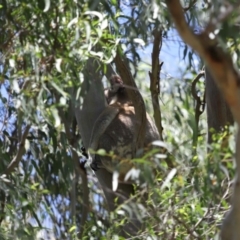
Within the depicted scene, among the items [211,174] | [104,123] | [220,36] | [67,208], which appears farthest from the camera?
[67,208]

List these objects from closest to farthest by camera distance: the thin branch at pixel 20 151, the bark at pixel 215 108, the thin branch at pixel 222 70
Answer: the thin branch at pixel 222 70 → the thin branch at pixel 20 151 → the bark at pixel 215 108

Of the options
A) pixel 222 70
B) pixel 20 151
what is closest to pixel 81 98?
pixel 20 151

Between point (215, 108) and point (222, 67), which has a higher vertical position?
point (215, 108)

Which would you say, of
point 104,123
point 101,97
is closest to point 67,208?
point 104,123

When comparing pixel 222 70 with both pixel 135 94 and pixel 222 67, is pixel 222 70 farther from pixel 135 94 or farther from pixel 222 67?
pixel 135 94

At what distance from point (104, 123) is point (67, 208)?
1.19m

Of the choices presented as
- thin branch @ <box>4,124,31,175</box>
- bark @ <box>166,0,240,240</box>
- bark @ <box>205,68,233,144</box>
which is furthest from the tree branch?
bark @ <box>166,0,240,240</box>

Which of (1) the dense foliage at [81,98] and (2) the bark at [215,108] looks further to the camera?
(2) the bark at [215,108]

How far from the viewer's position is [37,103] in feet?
11.3

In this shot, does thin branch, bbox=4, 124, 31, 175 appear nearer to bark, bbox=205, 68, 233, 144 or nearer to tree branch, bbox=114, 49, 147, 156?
tree branch, bbox=114, 49, 147, 156

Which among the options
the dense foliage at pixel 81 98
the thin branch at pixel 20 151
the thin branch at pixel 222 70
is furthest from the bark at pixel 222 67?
the thin branch at pixel 20 151

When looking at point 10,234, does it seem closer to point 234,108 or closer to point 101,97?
point 101,97

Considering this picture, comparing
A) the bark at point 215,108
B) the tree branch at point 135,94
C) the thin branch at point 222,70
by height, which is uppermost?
the tree branch at point 135,94

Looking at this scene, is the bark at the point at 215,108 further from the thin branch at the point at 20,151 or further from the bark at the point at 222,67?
the bark at the point at 222,67
